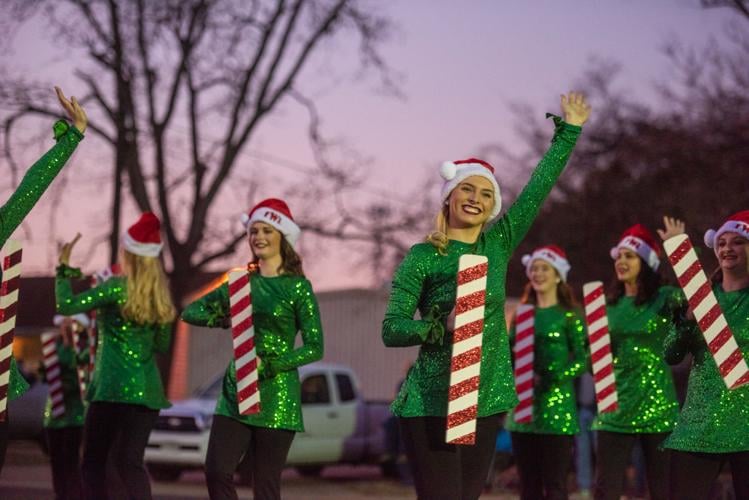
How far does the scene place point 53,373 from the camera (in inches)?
474

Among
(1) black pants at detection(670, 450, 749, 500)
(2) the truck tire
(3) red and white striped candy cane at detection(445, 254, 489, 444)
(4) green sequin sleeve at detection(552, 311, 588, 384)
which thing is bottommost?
(1) black pants at detection(670, 450, 749, 500)

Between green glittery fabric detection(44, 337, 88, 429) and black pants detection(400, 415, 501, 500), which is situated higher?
green glittery fabric detection(44, 337, 88, 429)

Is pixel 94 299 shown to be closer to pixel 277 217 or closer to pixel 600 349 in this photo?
pixel 277 217

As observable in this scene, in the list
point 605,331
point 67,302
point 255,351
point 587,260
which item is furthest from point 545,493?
point 587,260

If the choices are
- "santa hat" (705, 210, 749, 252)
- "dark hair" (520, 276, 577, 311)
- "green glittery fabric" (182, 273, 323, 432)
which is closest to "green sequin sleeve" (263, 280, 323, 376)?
"green glittery fabric" (182, 273, 323, 432)

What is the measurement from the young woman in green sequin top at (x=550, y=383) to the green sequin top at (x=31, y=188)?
13.2 feet

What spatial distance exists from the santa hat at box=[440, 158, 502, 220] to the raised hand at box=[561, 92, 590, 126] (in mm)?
476

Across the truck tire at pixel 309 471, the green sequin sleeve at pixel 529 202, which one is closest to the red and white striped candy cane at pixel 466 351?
the green sequin sleeve at pixel 529 202

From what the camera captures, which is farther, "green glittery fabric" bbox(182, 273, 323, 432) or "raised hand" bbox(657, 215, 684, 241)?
"green glittery fabric" bbox(182, 273, 323, 432)

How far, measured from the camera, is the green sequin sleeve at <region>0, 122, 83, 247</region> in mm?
6715

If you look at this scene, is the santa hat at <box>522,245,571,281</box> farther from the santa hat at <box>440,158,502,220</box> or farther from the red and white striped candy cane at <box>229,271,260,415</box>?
the santa hat at <box>440,158,502,220</box>

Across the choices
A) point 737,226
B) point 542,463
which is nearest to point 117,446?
point 542,463

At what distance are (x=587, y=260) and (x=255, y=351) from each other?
1112 inches

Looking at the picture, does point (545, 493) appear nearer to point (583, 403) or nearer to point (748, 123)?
point (583, 403)
